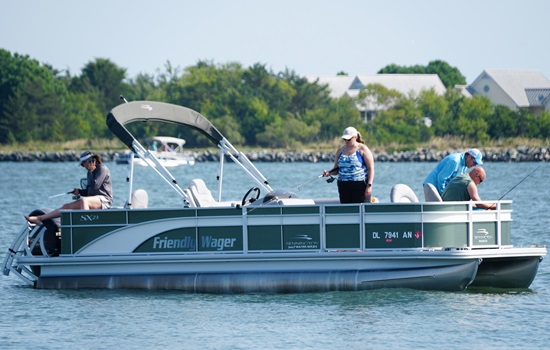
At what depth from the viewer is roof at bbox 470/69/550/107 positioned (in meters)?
99.5

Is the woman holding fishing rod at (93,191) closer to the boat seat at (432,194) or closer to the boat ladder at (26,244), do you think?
the boat ladder at (26,244)

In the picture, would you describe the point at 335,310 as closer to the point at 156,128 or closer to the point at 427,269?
the point at 427,269

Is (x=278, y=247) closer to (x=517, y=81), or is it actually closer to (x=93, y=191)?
(x=93, y=191)

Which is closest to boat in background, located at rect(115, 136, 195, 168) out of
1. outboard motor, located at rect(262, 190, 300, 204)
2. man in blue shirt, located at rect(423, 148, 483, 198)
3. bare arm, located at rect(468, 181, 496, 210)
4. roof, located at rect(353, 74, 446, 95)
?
roof, located at rect(353, 74, 446, 95)

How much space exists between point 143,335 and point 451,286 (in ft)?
13.5

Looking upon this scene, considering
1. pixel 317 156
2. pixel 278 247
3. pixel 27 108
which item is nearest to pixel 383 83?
pixel 317 156

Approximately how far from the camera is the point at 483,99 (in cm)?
8338

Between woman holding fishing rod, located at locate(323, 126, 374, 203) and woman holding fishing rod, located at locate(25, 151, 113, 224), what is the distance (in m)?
3.16

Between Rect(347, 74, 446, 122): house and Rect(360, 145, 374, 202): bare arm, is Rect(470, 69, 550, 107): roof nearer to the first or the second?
Rect(347, 74, 446, 122): house

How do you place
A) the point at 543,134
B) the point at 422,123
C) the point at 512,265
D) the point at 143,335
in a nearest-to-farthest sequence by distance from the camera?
1. the point at 143,335
2. the point at 512,265
3. the point at 543,134
4. the point at 422,123

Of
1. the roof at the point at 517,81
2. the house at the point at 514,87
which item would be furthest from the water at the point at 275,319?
the roof at the point at 517,81

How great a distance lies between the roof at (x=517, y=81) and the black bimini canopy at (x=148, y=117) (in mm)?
85078

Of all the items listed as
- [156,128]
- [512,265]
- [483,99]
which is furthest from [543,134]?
[512,265]

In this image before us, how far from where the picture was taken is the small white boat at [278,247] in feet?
46.4
